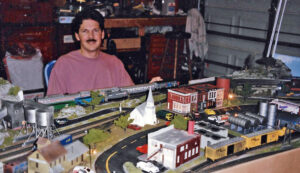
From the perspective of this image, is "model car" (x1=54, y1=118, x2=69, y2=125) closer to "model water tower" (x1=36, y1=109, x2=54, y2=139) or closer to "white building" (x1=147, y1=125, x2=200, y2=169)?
"model water tower" (x1=36, y1=109, x2=54, y2=139)

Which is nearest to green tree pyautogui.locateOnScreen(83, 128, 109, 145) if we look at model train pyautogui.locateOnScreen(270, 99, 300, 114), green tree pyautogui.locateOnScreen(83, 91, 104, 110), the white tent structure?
the white tent structure

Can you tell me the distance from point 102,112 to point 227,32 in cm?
771

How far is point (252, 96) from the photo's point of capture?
5082 mm

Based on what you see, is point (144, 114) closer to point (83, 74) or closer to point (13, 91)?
point (13, 91)

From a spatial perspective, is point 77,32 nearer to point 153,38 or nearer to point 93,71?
point 93,71

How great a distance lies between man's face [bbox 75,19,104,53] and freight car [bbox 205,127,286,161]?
2928 millimetres

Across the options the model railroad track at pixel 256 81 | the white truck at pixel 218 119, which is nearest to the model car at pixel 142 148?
the white truck at pixel 218 119

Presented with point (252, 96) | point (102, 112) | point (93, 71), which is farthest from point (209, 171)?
point (93, 71)

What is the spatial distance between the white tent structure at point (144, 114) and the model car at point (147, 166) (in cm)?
96

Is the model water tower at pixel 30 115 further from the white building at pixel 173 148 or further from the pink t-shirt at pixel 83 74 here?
the pink t-shirt at pixel 83 74

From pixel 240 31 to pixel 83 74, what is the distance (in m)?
6.47

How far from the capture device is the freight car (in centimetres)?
317

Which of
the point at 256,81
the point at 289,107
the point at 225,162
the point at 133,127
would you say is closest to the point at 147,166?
the point at 225,162

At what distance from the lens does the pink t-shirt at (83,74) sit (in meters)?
5.36
